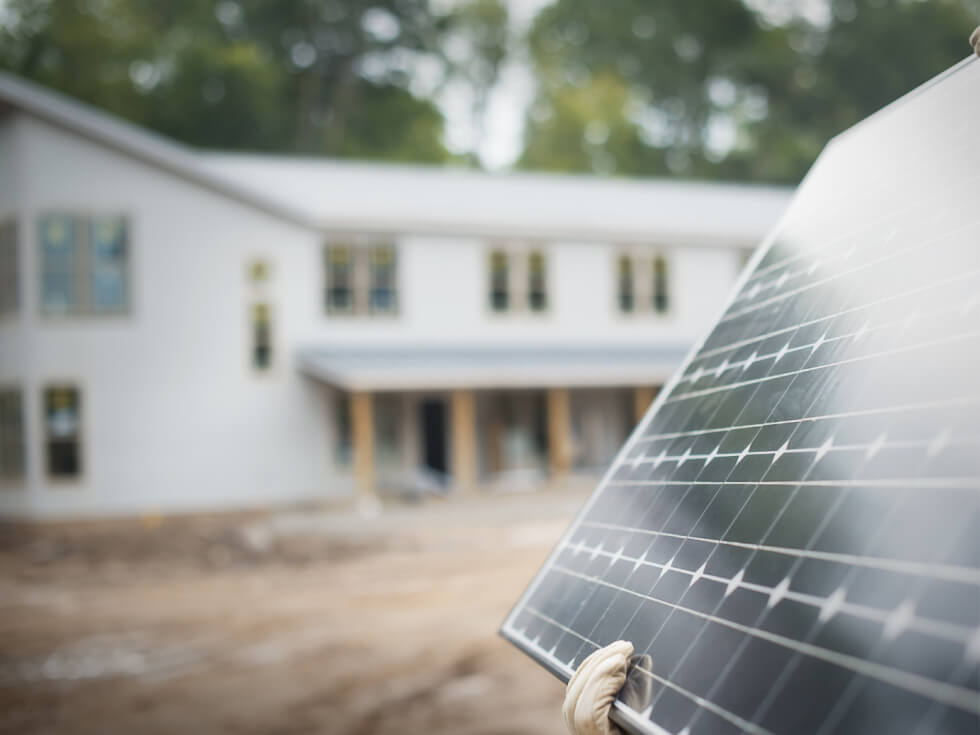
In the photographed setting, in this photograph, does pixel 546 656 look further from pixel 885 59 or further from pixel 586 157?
pixel 885 59

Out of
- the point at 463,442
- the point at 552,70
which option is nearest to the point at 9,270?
the point at 463,442

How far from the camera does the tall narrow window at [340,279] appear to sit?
73.3ft

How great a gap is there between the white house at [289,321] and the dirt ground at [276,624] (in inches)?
72.8

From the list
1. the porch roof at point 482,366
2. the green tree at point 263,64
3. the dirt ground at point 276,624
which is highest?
the green tree at point 263,64

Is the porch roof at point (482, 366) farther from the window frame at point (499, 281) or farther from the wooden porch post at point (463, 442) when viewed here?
the window frame at point (499, 281)

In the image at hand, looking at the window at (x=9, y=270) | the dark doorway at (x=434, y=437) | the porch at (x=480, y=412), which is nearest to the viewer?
the window at (x=9, y=270)

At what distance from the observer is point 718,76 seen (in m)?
49.1

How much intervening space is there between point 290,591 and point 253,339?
29.3 ft

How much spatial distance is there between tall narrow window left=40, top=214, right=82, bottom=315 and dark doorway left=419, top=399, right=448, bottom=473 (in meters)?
8.73

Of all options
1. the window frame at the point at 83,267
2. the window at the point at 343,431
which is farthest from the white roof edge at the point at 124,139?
the window at the point at 343,431

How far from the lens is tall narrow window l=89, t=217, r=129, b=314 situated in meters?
20.4

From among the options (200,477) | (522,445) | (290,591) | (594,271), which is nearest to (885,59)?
(594,271)

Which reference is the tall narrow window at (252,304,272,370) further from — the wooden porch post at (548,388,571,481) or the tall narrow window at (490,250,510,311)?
the wooden porch post at (548,388,571,481)

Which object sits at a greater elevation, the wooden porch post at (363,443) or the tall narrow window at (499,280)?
the tall narrow window at (499,280)
